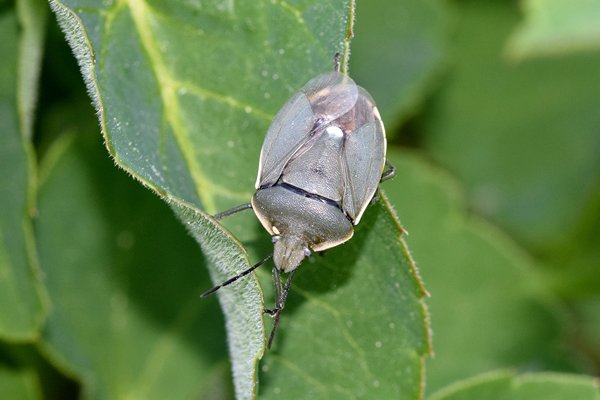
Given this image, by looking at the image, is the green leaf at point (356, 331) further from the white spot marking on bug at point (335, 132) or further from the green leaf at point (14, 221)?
the green leaf at point (14, 221)

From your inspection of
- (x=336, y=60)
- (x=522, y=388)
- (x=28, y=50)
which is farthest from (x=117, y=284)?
(x=522, y=388)

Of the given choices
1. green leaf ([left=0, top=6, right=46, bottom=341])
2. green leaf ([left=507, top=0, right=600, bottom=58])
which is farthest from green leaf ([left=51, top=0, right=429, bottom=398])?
green leaf ([left=507, top=0, right=600, bottom=58])

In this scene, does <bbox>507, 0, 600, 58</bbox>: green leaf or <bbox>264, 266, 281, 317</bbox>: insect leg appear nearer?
<bbox>264, 266, 281, 317</bbox>: insect leg

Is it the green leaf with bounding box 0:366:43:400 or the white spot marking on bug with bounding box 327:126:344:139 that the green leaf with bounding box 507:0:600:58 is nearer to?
the white spot marking on bug with bounding box 327:126:344:139

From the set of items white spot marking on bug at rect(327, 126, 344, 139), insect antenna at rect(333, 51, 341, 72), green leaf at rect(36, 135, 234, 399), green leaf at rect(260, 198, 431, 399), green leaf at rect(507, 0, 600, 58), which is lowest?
green leaf at rect(36, 135, 234, 399)

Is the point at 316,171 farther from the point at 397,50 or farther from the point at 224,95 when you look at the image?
the point at 397,50

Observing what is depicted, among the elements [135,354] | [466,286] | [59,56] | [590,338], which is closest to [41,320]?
[135,354]

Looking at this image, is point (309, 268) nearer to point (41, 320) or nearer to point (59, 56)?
point (41, 320)

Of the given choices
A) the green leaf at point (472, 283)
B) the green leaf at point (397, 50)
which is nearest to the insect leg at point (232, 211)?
the green leaf at point (472, 283)
